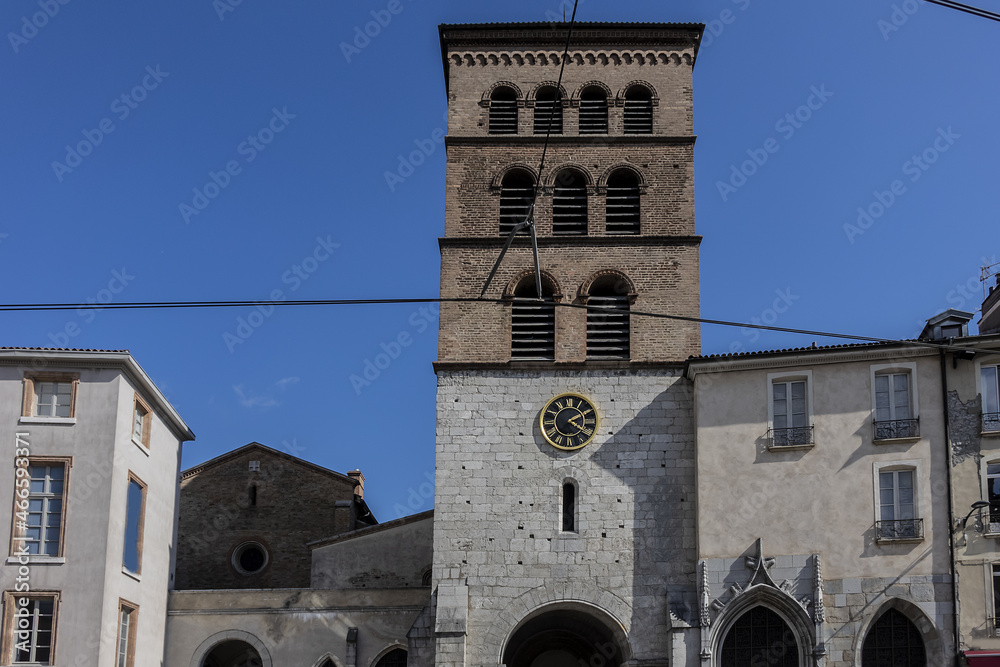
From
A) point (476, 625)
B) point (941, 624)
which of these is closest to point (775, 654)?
point (941, 624)

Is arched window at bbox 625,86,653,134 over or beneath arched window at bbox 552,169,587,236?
over

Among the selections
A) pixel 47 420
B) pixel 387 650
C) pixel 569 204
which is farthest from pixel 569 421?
pixel 47 420

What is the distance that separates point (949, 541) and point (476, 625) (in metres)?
11.5

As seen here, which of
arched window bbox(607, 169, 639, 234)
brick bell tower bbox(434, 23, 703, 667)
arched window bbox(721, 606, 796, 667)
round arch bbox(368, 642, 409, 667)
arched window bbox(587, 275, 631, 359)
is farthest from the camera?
arched window bbox(607, 169, 639, 234)

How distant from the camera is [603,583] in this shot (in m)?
33.7

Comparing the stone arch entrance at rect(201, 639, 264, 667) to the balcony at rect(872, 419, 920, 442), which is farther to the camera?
the stone arch entrance at rect(201, 639, 264, 667)

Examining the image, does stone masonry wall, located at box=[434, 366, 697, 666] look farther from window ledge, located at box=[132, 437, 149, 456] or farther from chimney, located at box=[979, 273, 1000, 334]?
chimney, located at box=[979, 273, 1000, 334]

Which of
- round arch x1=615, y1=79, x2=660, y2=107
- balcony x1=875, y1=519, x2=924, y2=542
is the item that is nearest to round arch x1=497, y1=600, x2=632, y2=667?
balcony x1=875, y1=519, x2=924, y2=542

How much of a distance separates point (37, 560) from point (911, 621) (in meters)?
20.6

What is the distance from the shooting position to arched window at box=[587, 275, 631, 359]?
3619 centimetres

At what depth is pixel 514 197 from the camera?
38219 millimetres

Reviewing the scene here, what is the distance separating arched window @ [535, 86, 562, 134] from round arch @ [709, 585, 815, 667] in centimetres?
1446

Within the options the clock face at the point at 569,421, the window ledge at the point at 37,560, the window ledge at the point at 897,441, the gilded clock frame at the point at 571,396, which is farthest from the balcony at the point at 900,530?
the window ledge at the point at 37,560

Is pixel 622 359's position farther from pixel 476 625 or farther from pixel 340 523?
pixel 340 523
